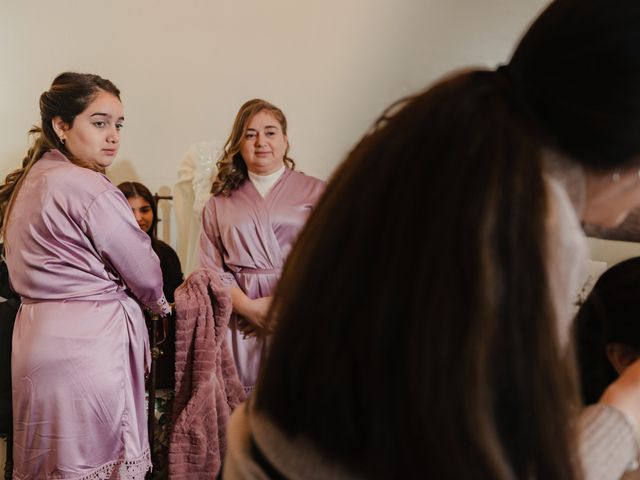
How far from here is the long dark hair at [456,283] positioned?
36 cm

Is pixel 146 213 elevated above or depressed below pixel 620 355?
below

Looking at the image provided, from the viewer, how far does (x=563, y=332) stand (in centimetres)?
40

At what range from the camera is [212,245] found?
2066 millimetres

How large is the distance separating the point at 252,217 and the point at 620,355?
53.2 inches

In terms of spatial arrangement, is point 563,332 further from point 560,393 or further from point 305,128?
point 305,128

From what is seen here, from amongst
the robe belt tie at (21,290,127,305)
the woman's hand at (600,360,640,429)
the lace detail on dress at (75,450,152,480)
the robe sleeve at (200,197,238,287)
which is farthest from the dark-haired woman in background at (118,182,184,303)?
the woman's hand at (600,360,640,429)

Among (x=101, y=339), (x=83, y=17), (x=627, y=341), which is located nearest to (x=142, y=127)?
(x=83, y=17)

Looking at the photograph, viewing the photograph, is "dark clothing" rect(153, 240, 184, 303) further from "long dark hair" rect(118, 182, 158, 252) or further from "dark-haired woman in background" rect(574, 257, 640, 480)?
"dark-haired woman in background" rect(574, 257, 640, 480)

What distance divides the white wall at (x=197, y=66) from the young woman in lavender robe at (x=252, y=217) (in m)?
0.58

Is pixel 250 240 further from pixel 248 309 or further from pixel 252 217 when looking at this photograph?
pixel 248 309

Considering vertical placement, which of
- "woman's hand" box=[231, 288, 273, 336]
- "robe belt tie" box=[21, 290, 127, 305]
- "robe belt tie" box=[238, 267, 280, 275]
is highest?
"robe belt tie" box=[21, 290, 127, 305]

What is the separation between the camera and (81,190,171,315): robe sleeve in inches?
60.0

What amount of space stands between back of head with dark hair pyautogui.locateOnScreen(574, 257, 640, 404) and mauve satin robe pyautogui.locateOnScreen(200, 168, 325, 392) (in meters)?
1.20

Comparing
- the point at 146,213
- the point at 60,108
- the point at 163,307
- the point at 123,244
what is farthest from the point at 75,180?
the point at 146,213
